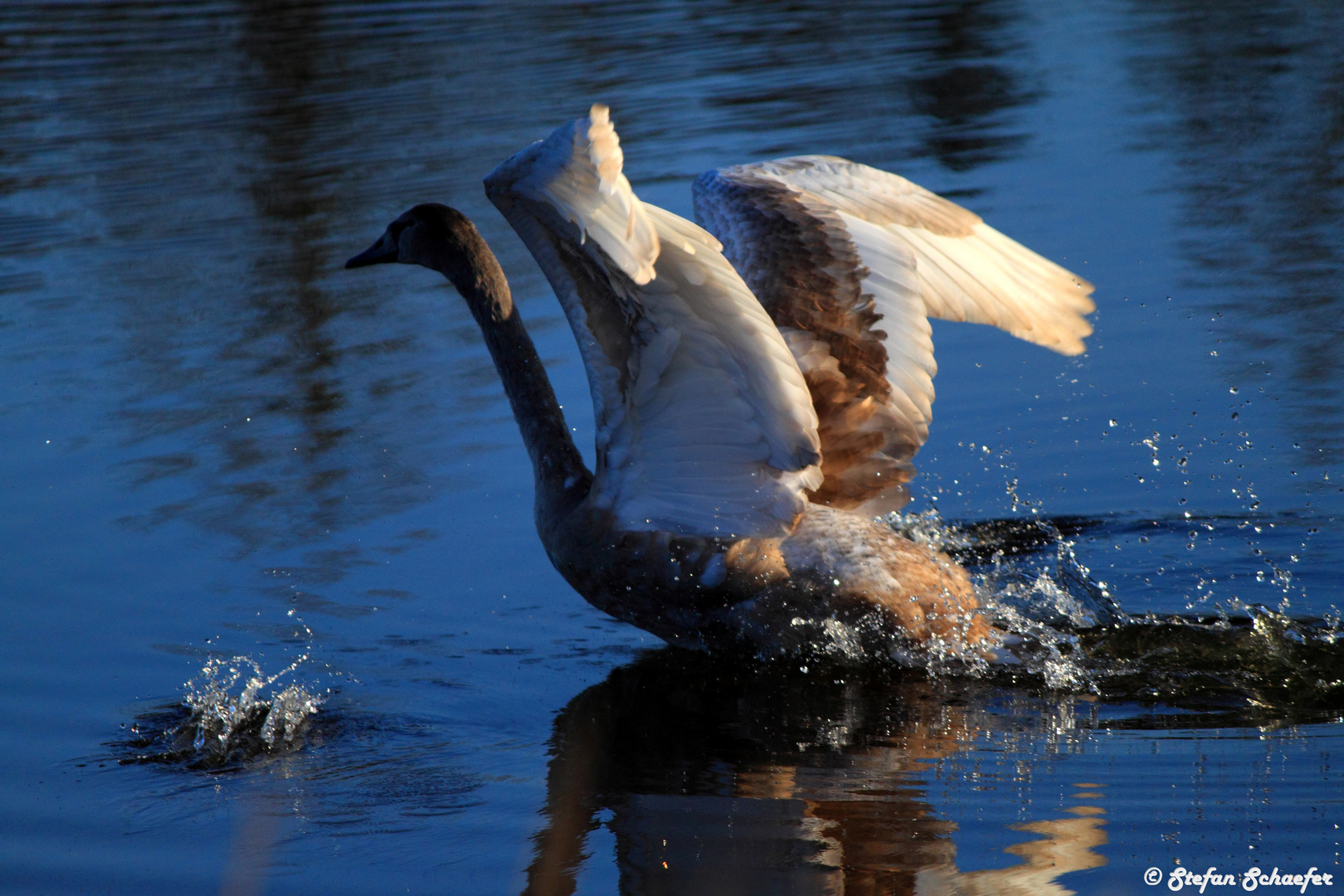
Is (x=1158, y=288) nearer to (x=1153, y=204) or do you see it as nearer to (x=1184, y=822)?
(x=1153, y=204)

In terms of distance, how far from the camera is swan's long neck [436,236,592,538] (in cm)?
497

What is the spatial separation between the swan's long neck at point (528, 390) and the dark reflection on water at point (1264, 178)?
118 inches

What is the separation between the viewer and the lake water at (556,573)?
3.66 m

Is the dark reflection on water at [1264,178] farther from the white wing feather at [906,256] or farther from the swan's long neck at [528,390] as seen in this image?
the swan's long neck at [528,390]

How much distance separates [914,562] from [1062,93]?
371 inches

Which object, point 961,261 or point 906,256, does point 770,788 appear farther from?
point 961,261

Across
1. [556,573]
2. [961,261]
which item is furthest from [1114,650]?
[556,573]

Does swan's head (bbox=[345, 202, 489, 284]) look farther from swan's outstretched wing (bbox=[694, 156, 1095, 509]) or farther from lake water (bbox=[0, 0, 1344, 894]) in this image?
lake water (bbox=[0, 0, 1344, 894])

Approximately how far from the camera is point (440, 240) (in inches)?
206

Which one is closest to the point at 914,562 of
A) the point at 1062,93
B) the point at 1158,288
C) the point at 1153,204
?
the point at 1158,288

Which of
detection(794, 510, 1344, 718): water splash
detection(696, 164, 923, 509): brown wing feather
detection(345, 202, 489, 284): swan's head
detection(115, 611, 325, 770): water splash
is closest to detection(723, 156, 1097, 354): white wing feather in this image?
detection(696, 164, 923, 509): brown wing feather

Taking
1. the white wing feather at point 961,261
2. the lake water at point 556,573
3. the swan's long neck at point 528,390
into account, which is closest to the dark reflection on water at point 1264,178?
the lake water at point 556,573

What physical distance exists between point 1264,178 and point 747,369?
6.91 m

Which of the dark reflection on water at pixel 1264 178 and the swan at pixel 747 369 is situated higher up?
the dark reflection on water at pixel 1264 178
